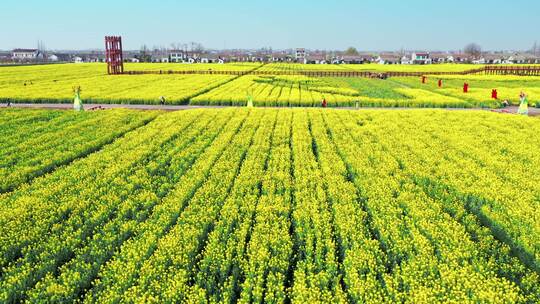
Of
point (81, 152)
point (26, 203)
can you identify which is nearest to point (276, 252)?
point (26, 203)

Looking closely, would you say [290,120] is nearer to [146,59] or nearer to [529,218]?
[529,218]

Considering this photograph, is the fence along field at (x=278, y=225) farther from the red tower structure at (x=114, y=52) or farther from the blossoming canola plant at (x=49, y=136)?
the red tower structure at (x=114, y=52)

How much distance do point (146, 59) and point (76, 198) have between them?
197939mm

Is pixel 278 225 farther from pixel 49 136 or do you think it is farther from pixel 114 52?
pixel 114 52

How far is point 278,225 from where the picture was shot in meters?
12.4

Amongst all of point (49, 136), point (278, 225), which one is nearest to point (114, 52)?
point (49, 136)

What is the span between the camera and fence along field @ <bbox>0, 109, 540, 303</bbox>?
9516 millimetres

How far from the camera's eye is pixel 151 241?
1140cm

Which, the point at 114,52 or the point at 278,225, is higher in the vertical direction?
the point at 114,52

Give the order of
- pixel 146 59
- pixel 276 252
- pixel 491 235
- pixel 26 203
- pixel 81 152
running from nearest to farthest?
pixel 276 252, pixel 491 235, pixel 26 203, pixel 81 152, pixel 146 59

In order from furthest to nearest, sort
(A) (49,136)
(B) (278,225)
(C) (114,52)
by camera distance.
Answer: (C) (114,52)
(A) (49,136)
(B) (278,225)

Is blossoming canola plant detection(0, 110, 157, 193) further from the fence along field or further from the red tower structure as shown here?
the red tower structure

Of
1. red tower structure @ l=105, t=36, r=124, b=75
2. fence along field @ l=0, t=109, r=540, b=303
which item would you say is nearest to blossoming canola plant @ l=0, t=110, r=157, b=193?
fence along field @ l=0, t=109, r=540, b=303

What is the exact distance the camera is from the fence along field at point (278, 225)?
9.52 m
